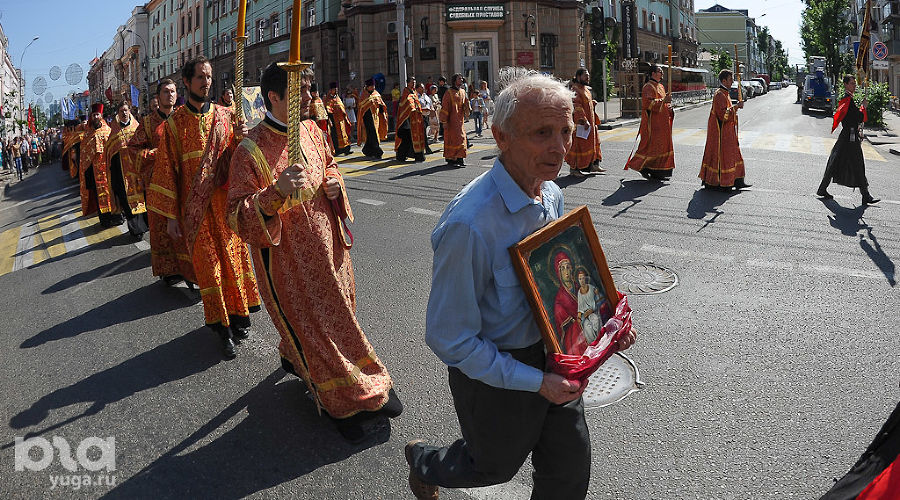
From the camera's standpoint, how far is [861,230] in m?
8.21

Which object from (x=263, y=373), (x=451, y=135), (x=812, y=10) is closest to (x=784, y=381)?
(x=263, y=373)

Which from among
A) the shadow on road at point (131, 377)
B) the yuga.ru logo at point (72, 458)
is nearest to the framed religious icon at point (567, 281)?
the yuga.ru logo at point (72, 458)

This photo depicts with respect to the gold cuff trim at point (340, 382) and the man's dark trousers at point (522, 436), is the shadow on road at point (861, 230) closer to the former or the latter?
the gold cuff trim at point (340, 382)

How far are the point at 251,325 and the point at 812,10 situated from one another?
4861 centimetres

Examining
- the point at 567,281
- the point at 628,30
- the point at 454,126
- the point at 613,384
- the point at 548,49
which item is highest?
the point at 628,30

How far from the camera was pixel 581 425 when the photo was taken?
97.7 inches

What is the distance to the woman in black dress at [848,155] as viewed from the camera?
388 inches

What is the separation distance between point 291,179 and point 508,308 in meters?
1.22

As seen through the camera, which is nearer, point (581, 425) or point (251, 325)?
point (581, 425)

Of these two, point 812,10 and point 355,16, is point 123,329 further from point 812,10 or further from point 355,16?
point 812,10

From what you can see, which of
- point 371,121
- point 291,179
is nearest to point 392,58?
point 371,121

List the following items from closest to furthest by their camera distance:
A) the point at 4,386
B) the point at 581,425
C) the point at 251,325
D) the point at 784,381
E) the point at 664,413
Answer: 1. the point at 581,425
2. the point at 664,413
3. the point at 784,381
4. the point at 4,386
5. the point at 251,325

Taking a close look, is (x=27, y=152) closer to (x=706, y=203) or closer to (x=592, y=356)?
(x=706, y=203)

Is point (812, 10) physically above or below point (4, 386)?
above
